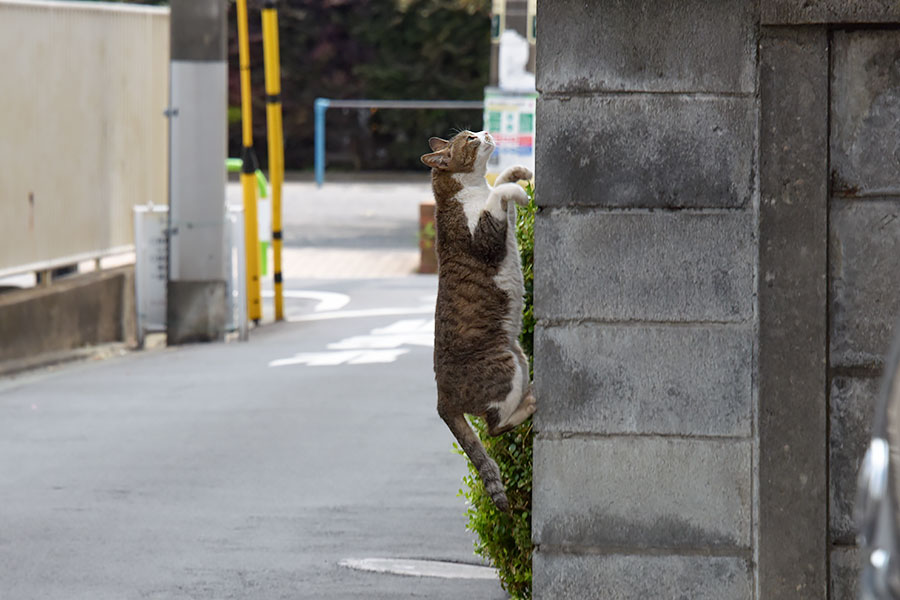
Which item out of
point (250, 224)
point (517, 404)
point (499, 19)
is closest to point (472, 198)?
point (517, 404)

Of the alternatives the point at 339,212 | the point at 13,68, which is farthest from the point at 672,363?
the point at 339,212

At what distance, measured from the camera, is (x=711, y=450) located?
4062 millimetres

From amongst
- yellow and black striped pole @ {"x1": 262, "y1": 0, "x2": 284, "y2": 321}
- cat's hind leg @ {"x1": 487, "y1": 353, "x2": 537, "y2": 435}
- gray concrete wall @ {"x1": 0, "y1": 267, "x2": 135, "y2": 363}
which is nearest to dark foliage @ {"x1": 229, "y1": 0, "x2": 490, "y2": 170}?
yellow and black striped pole @ {"x1": 262, "y1": 0, "x2": 284, "y2": 321}

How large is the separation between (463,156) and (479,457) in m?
0.89

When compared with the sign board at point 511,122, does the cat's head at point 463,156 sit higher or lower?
lower

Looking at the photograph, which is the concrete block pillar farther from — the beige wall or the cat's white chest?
the beige wall

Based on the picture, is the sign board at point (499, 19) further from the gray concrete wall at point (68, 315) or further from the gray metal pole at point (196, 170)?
the gray concrete wall at point (68, 315)

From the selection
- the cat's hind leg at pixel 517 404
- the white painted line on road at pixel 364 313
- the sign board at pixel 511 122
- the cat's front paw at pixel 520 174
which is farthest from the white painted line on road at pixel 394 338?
the cat's hind leg at pixel 517 404

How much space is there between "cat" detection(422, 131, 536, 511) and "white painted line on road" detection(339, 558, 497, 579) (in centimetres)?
159

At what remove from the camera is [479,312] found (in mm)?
4285

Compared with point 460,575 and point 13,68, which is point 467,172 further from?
point 13,68

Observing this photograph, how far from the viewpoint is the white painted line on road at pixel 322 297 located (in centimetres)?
1598

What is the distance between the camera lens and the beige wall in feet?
40.4

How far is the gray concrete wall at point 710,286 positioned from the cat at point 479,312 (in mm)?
204
